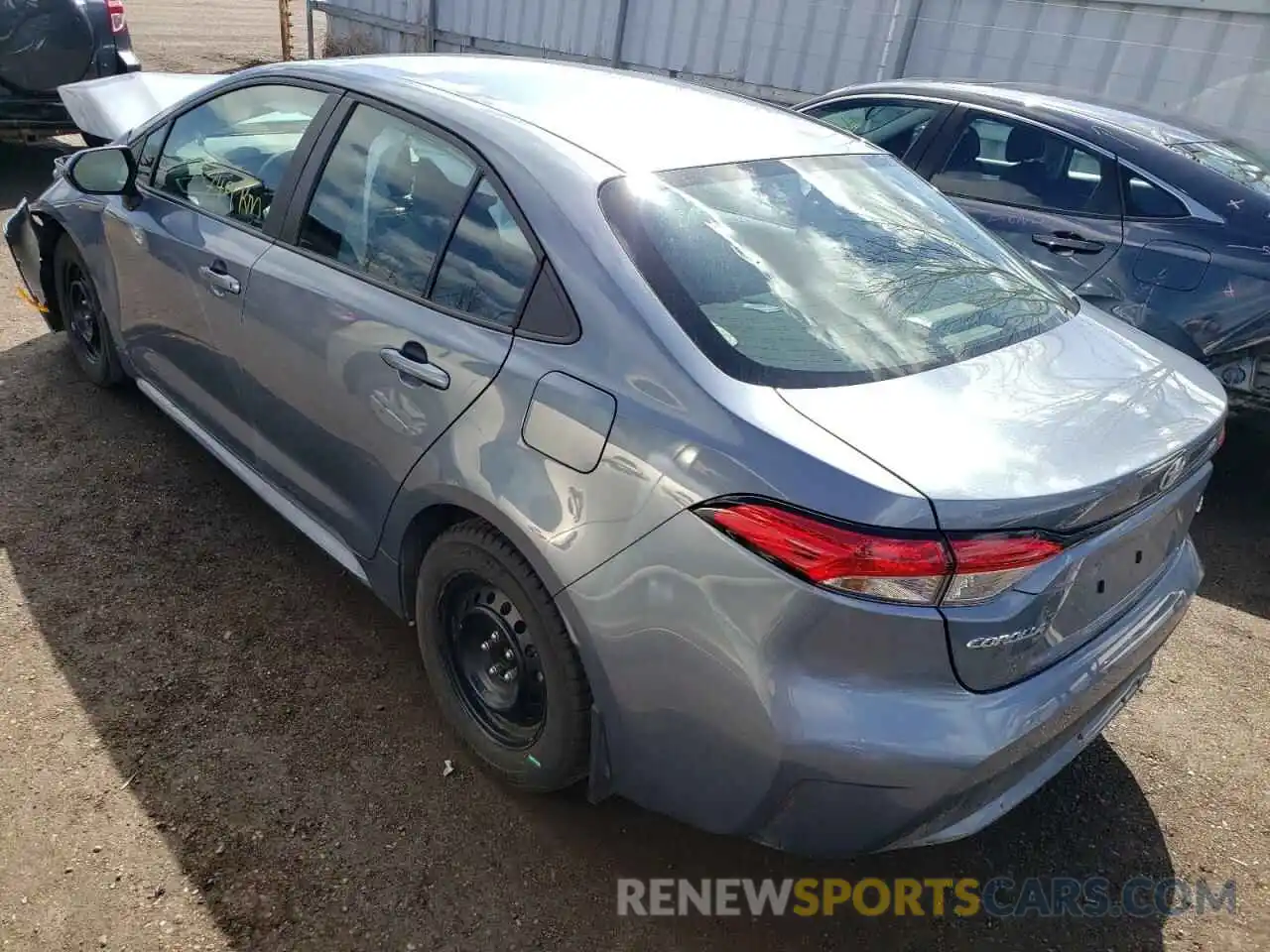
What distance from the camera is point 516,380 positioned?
2.11 m

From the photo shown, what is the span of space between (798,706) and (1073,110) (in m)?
3.87

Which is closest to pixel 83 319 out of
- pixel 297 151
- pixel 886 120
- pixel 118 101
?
pixel 297 151

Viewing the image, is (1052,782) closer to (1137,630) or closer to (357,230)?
(1137,630)

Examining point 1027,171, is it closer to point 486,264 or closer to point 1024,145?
point 1024,145

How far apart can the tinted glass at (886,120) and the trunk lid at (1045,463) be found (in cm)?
300

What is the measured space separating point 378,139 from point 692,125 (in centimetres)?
89

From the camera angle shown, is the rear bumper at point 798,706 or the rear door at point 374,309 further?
the rear door at point 374,309

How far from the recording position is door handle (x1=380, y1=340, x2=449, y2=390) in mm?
2283

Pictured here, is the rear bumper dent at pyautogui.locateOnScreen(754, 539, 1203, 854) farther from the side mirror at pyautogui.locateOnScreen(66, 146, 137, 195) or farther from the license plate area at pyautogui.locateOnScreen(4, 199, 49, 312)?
the license plate area at pyautogui.locateOnScreen(4, 199, 49, 312)

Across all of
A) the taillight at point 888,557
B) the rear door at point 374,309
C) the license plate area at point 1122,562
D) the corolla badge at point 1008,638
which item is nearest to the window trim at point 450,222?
the rear door at point 374,309

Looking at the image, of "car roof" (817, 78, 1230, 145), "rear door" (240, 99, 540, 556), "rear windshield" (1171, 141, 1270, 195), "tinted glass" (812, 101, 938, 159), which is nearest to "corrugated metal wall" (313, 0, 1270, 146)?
"car roof" (817, 78, 1230, 145)

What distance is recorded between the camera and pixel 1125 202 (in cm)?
415

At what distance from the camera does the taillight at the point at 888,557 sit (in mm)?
1652

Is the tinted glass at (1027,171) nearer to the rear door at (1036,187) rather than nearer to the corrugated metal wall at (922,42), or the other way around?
the rear door at (1036,187)
